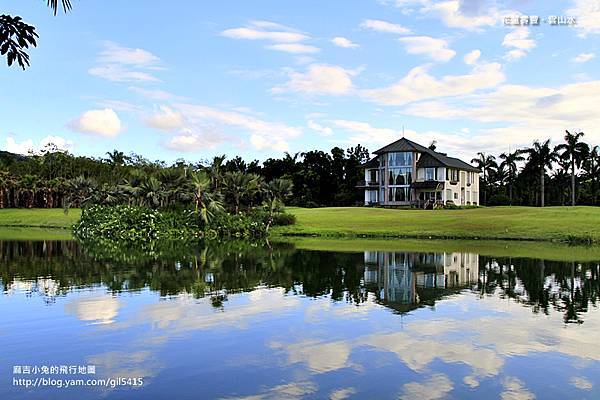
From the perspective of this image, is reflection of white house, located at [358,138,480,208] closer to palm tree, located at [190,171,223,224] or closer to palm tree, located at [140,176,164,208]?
palm tree, located at [190,171,223,224]

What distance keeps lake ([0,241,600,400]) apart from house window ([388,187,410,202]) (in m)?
54.5

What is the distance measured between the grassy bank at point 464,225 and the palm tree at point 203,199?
5999 mm

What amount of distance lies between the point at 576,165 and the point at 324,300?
7537 centimetres

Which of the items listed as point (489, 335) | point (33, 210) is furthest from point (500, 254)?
point (33, 210)

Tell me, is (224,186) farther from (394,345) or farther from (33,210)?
(394,345)

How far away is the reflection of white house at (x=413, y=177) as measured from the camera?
262ft

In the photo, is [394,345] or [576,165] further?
[576,165]

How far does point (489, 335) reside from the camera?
13.7m

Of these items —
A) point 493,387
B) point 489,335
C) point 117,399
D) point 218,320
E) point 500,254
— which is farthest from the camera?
point 500,254

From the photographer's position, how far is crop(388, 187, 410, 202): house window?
81562 millimetres

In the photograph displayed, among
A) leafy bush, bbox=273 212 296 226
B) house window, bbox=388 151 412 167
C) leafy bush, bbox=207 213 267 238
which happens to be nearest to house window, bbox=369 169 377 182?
house window, bbox=388 151 412 167

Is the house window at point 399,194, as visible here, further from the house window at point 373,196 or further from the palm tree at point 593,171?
the palm tree at point 593,171

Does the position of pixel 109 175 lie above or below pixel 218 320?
above

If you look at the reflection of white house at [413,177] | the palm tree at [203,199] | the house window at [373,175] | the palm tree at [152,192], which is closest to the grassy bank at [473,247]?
the palm tree at [203,199]
